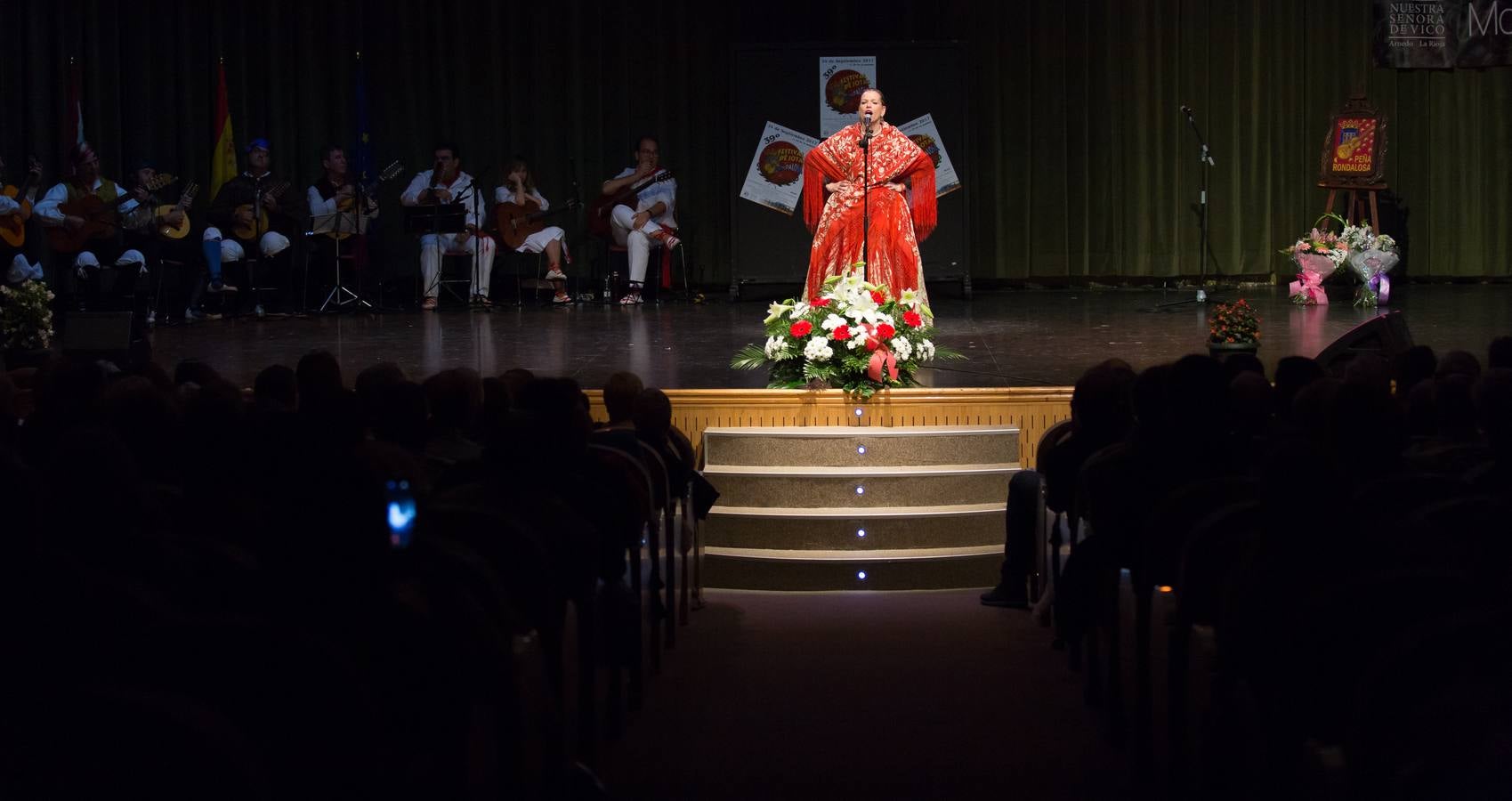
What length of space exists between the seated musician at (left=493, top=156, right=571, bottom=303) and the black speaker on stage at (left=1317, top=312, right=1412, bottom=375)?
759cm

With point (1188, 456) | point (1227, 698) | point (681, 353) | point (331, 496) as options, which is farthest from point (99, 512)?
point (681, 353)

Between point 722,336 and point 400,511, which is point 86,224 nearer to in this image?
point 722,336

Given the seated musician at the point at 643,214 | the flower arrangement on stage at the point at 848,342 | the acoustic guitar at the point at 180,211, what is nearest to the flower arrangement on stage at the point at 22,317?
the acoustic guitar at the point at 180,211

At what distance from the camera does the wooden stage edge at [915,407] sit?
20.8ft

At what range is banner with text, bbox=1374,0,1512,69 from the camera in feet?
43.6

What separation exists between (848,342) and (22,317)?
444cm

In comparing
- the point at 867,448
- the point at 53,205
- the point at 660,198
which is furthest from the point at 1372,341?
the point at 53,205

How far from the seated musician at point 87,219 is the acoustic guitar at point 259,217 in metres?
0.77

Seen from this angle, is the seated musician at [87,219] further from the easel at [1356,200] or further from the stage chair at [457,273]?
the easel at [1356,200]

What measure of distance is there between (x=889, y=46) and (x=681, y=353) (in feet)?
18.6

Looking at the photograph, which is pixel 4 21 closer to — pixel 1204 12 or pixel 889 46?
pixel 889 46

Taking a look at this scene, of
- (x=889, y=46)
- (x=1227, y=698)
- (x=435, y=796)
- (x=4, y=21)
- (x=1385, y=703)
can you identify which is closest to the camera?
(x=1385, y=703)

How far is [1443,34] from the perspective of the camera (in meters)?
13.5

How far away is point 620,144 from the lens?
1399 centimetres
